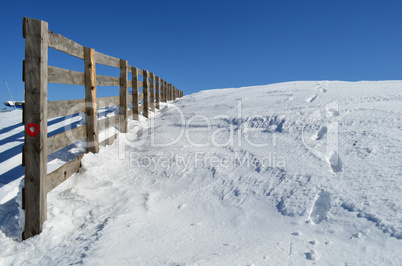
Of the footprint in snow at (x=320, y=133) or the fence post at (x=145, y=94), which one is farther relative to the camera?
the fence post at (x=145, y=94)

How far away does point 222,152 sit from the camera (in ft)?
13.8

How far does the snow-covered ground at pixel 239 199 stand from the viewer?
2156 mm

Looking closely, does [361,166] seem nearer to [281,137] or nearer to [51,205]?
[281,137]

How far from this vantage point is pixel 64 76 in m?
3.44

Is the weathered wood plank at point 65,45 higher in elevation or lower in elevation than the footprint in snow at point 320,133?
higher

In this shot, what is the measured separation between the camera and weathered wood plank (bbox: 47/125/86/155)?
3.19m

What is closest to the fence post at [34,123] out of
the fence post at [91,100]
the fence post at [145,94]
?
the fence post at [91,100]

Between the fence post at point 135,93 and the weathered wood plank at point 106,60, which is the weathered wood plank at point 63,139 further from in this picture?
the fence post at point 135,93

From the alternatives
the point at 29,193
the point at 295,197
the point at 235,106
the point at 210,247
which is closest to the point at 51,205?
the point at 29,193

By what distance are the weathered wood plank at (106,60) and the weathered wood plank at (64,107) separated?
3.00 ft

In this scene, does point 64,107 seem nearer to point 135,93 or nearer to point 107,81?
point 107,81

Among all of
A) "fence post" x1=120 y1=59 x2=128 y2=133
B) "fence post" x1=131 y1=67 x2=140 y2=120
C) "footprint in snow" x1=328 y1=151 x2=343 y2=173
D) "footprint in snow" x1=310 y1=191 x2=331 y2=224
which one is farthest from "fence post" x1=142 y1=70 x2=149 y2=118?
"footprint in snow" x1=310 y1=191 x2=331 y2=224

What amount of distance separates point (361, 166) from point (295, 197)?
3.04 feet

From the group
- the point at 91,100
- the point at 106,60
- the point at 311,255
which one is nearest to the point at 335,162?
the point at 311,255
